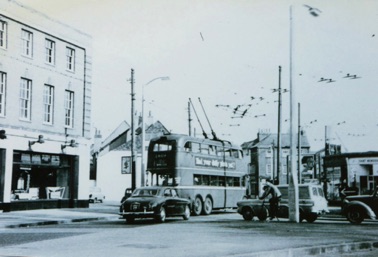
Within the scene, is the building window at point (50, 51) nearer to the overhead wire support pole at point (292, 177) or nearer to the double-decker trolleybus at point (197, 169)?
the double-decker trolleybus at point (197, 169)

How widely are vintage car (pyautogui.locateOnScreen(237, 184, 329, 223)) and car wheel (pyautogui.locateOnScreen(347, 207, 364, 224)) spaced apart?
1288mm

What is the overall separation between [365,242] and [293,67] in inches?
357

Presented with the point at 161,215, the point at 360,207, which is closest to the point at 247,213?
the point at 161,215

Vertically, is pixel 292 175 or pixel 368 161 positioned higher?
pixel 368 161

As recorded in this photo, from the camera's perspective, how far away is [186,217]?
22.2 metres

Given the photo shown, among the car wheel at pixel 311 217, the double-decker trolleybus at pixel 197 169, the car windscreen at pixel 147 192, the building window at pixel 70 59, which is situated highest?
the building window at pixel 70 59

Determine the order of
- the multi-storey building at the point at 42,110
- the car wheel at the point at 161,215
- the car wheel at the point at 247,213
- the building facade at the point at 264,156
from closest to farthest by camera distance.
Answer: the car wheel at the point at 161,215 < the car wheel at the point at 247,213 < the multi-storey building at the point at 42,110 < the building facade at the point at 264,156

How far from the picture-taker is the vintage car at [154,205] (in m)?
20.4

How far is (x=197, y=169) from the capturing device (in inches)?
1044

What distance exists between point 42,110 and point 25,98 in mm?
1246

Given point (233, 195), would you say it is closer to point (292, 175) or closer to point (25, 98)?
point (292, 175)

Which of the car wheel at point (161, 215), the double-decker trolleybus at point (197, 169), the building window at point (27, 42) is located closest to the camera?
the car wheel at point (161, 215)

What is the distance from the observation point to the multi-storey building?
25.0 meters

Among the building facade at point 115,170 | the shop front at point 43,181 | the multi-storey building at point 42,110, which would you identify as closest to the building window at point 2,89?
the multi-storey building at point 42,110
